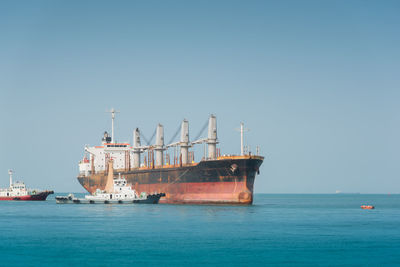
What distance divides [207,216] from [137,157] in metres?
42.3

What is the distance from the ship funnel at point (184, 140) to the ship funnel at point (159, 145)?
7483mm

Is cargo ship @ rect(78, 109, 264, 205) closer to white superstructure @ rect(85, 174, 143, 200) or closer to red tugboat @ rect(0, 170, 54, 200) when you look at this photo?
white superstructure @ rect(85, 174, 143, 200)

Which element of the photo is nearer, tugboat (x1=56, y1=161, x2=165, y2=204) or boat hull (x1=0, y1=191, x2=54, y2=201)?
tugboat (x1=56, y1=161, x2=165, y2=204)

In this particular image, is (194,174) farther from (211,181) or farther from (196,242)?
(196,242)

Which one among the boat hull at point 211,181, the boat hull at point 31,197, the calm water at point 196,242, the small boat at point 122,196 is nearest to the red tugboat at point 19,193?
the boat hull at point 31,197

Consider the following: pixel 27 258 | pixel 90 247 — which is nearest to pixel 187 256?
pixel 90 247

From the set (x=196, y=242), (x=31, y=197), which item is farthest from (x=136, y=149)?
(x=196, y=242)

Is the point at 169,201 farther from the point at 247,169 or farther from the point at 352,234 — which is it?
the point at 352,234

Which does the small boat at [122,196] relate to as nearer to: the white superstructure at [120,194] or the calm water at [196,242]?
the white superstructure at [120,194]

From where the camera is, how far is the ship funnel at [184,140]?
77188 millimetres

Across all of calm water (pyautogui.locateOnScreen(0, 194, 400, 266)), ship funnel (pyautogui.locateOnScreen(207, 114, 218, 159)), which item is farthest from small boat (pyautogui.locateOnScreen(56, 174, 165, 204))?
calm water (pyautogui.locateOnScreen(0, 194, 400, 266))

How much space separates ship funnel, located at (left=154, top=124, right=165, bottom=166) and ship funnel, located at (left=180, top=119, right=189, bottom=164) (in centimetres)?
748

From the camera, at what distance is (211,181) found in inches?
2589

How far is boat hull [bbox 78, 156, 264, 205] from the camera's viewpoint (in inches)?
2486
